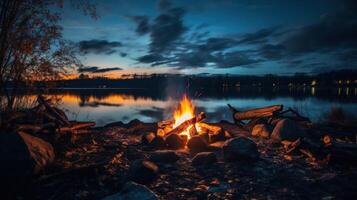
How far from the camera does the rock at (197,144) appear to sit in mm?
11148

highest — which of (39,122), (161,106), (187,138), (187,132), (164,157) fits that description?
(39,122)

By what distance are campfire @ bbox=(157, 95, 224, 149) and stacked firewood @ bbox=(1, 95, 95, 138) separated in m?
3.84

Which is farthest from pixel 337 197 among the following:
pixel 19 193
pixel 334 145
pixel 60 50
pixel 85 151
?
pixel 60 50

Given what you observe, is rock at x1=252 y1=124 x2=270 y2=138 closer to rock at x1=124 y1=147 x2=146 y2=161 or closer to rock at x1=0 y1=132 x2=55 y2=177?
rock at x1=124 y1=147 x2=146 y2=161

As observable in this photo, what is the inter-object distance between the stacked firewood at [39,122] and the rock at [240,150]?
235 inches

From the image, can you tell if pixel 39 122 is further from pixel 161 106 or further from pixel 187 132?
pixel 161 106

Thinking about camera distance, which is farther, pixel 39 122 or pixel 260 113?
pixel 260 113

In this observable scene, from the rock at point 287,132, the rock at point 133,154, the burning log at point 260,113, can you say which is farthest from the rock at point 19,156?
the burning log at point 260,113

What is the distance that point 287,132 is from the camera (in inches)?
484

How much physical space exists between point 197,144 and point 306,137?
4.64m

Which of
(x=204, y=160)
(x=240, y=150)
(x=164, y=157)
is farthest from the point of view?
(x=164, y=157)

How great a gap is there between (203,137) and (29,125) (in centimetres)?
650

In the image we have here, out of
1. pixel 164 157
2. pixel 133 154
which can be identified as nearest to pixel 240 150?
pixel 164 157

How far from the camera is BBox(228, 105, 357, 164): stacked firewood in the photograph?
8.57 meters
